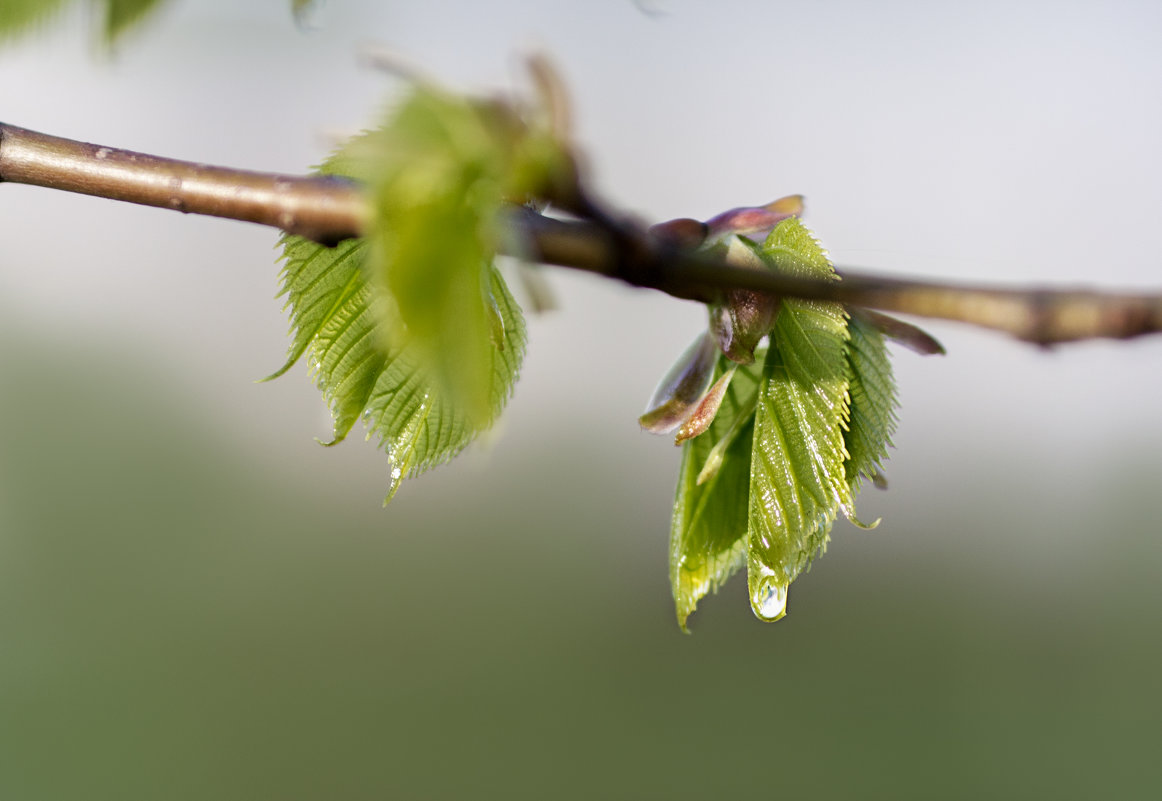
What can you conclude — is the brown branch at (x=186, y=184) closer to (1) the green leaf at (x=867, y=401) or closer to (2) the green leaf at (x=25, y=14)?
(2) the green leaf at (x=25, y=14)

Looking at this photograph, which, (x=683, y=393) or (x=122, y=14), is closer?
(x=122, y=14)

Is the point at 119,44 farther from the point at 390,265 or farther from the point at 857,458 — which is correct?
the point at 857,458

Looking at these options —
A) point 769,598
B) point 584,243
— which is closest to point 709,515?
point 769,598

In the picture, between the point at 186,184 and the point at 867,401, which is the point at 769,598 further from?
the point at 186,184

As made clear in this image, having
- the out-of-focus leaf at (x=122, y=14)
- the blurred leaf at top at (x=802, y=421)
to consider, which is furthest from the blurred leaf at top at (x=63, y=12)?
the blurred leaf at top at (x=802, y=421)

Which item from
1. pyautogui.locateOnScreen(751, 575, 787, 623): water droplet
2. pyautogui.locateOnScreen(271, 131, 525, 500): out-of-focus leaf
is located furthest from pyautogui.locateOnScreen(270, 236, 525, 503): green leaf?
pyautogui.locateOnScreen(751, 575, 787, 623): water droplet

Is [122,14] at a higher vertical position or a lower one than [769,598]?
higher

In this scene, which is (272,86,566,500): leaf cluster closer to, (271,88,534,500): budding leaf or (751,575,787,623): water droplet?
(271,88,534,500): budding leaf
